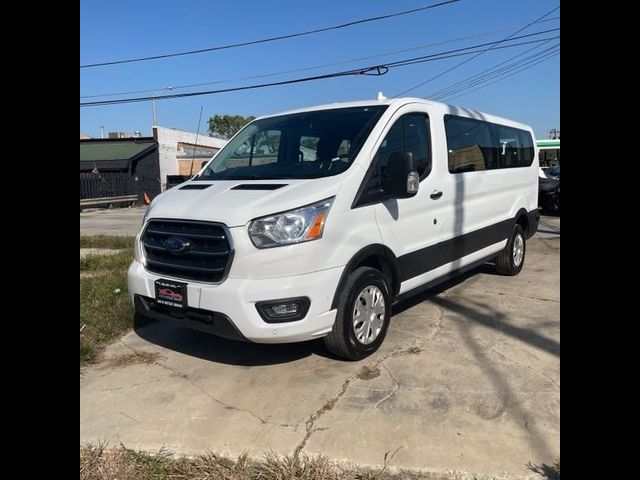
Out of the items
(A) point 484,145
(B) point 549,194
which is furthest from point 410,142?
(B) point 549,194

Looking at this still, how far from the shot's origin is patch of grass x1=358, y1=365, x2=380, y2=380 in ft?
12.4

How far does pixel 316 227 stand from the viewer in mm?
3516

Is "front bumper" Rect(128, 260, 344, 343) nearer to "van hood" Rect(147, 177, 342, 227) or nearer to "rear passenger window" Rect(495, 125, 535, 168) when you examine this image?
"van hood" Rect(147, 177, 342, 227)

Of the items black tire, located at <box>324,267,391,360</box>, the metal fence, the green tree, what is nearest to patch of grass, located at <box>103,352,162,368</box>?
black tire, located at <box>324,267,391,360</box>

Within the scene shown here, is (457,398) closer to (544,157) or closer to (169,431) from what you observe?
(169,431)

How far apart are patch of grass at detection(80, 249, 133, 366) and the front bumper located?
149 cm

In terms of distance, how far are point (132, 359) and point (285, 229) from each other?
6.62 feet

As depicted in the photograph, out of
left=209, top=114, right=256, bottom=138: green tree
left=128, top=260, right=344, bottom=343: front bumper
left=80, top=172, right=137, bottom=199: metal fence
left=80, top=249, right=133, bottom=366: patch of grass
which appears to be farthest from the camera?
left=209, top=114, right=256, bottom=138: green tree

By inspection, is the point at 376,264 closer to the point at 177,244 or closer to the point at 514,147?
the point at 177,244

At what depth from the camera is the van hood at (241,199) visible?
3477 mm

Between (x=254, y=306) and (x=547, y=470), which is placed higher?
(x=254, y=306)

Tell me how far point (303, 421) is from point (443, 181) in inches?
109

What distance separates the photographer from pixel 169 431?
3.14 metres
